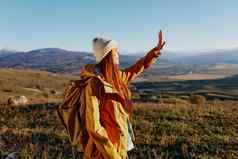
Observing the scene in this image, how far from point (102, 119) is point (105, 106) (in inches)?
5.0

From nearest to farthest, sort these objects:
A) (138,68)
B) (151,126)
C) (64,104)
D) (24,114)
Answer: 1. (64,104)
2. (138,68)
3. (151,126)
4. (24,114)

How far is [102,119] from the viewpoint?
142 inches

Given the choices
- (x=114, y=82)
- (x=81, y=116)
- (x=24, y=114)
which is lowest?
(x=24, y=114)

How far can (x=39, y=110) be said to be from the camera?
1535 centimetres

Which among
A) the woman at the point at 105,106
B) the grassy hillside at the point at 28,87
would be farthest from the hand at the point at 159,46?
the grassy hillside at the point at 28,87

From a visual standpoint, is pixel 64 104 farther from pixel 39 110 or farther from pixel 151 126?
pixel 39 110

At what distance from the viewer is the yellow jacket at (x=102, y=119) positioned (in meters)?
3.29

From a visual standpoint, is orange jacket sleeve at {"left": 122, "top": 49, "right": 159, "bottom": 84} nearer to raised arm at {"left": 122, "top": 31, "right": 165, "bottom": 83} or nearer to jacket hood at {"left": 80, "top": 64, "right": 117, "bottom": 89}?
raised arm at {"left": 122, "top": 31, "right": 165, "bottom": 83}

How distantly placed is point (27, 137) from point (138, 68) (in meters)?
6.15

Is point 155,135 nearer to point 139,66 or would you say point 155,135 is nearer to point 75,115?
point 139,66

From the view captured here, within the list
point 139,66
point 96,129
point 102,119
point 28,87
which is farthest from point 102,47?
point 28,87

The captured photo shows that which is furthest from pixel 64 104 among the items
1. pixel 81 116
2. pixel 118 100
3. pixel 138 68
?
pixel 138 68

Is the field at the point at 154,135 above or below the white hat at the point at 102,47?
below

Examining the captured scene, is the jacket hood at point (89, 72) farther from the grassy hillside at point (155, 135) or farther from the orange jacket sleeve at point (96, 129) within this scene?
the grassy hillside at point (155, 135)
